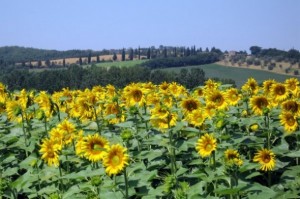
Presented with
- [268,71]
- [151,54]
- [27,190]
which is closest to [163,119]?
[27,190]

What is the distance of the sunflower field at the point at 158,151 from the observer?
4902 millimetres

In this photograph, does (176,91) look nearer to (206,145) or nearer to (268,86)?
(268,86)

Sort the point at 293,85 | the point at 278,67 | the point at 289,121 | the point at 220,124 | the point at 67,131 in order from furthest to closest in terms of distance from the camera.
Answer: the point at 278,67, the point at 293,85, the point at 289,121, the point at 67,131, the point at 220,124

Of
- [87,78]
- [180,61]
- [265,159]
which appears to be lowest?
[87,78]

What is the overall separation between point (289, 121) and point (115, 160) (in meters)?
3.04

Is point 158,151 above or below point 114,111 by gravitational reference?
below

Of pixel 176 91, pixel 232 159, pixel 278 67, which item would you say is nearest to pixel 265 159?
pixel 232 159

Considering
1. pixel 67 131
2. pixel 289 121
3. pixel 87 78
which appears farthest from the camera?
pixel 87 78

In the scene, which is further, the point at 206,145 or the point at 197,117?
the point at 197,117

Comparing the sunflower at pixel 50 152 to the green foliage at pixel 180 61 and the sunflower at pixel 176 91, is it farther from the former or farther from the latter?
the green foliage at pixel 180 61

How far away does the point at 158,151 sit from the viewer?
5992 mm

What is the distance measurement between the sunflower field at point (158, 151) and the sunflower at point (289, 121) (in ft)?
0.05

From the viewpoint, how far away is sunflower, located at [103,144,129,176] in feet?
14.5

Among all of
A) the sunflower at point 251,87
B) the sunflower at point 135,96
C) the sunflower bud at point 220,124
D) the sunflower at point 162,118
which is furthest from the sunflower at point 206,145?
the sunflower at point 251,87
